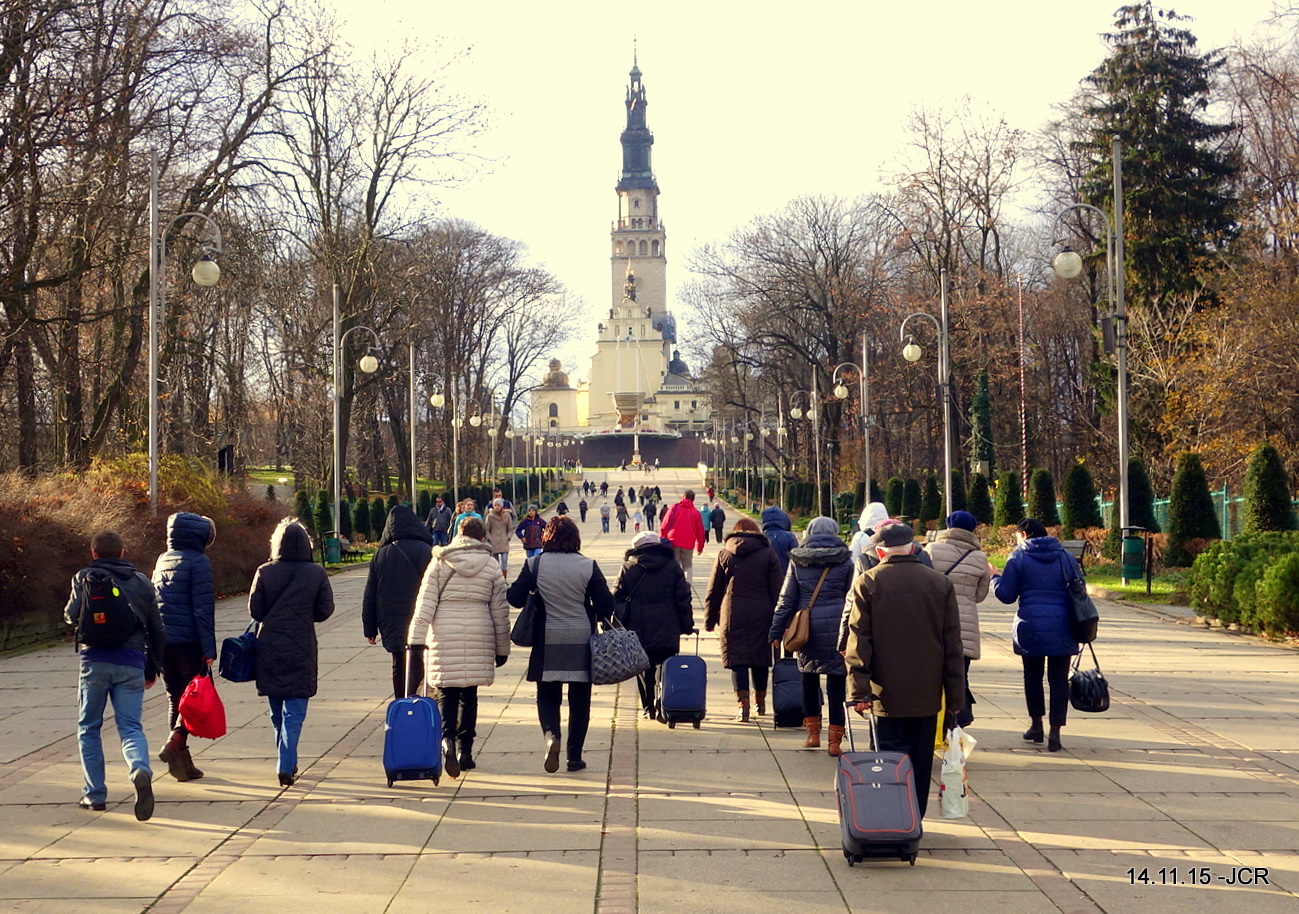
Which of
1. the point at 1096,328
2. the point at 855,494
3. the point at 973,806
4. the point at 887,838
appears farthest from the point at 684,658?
the point at 855,494

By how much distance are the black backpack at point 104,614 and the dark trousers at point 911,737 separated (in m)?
4.50

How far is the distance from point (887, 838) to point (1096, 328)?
38.4 m

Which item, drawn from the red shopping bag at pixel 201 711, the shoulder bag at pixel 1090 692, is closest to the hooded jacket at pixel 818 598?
the shoulder bag at pixel 1090 692

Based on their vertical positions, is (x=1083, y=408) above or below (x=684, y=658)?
above

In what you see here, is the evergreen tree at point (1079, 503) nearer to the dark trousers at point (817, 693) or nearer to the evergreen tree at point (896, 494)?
the evergreen tree at point (896, 494)

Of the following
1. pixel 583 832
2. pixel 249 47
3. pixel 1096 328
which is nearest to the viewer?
pixel 583 832

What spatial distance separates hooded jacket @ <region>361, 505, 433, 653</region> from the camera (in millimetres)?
10422

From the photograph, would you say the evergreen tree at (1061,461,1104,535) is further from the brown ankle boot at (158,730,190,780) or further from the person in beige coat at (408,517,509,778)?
Answer: the brown ankle boot at (158,730,190,780)

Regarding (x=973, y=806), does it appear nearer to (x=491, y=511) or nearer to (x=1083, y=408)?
(x=491, y=511)

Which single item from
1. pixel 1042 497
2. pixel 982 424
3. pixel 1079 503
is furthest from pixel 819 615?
pixel 982 424

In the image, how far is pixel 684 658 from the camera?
36.2 ft

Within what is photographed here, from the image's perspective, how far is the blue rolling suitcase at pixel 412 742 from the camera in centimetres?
880

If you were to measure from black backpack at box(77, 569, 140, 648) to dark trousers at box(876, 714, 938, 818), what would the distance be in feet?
14.8

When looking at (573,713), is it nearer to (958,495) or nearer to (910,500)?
(958,495)
